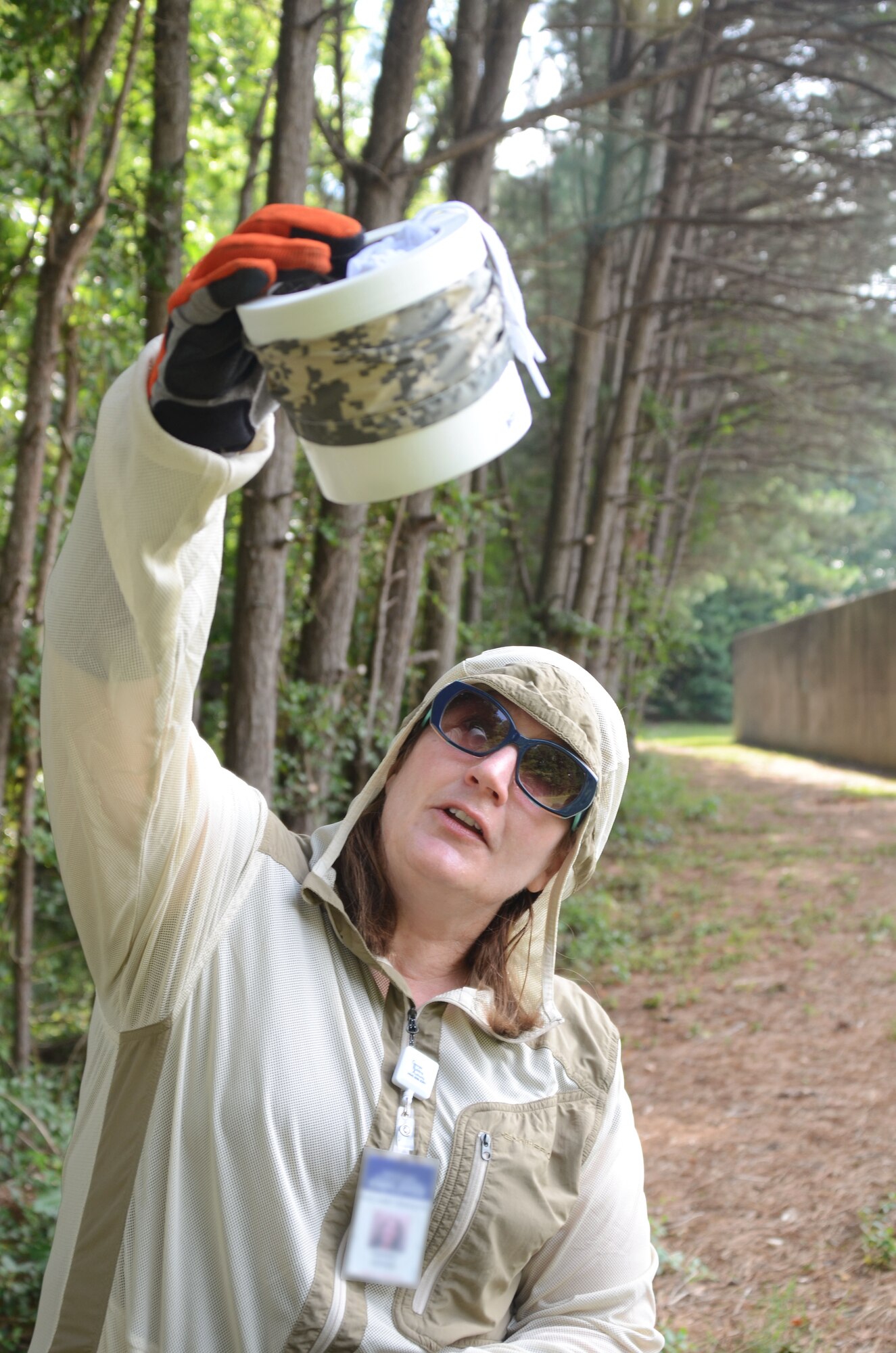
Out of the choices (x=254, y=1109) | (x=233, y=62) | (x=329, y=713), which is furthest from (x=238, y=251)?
(x=233, y=62)

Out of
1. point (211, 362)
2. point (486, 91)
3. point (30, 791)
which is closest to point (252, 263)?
point (211, 362)

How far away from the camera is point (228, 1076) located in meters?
1.59

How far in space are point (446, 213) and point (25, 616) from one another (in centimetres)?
320

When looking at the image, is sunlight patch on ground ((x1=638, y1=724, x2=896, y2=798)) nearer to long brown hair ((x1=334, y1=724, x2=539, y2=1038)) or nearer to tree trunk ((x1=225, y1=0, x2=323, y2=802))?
tree trunk ((x1=225, y1=0, x2=323, y2=802))

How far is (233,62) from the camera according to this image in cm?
696

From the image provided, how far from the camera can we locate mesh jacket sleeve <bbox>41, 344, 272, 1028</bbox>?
1.29 m

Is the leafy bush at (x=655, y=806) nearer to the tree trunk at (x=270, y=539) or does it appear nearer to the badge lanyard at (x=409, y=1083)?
the tree trunk at (x=270, y=539)

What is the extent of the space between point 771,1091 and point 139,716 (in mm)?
4457

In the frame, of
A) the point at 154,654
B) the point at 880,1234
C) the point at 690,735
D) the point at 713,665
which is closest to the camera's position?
the point at 154,654

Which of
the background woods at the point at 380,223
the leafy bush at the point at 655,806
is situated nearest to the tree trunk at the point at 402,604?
the background woods at the point at 380,223

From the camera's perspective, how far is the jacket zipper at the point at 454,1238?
168 cm

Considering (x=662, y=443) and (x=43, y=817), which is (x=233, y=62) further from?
(x=662, y=443)

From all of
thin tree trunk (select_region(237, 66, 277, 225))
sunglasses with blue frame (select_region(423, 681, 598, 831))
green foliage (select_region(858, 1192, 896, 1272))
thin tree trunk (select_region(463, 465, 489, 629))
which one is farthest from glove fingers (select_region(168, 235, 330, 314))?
thin tree trunk (select_region(463, 465, 489, 629))

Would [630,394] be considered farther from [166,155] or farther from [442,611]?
[166,155]
